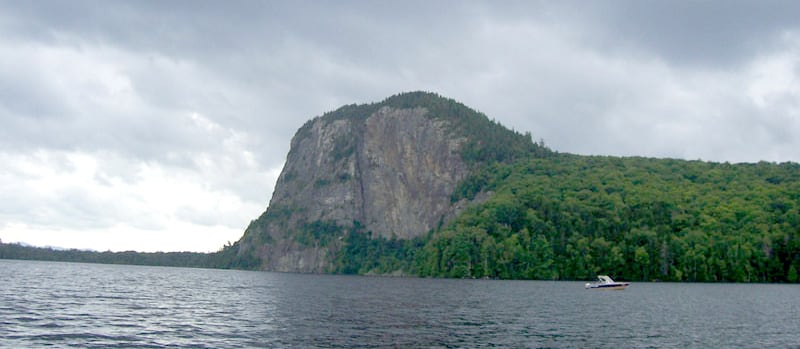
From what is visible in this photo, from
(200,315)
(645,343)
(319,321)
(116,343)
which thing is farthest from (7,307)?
(645,343)

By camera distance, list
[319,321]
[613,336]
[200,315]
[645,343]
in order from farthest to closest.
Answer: [200,315] → [319,321] → [613,336] → [645,343]

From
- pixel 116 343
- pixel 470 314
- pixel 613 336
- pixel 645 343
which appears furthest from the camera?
pixel 470 314

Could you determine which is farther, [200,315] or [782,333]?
[200,315]

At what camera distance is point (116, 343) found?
45.6 metres

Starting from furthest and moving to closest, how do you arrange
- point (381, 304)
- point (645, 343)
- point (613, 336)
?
point (381, 304) < point (613, 336) < point (645, 343)

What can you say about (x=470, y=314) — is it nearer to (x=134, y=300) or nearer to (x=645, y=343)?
(x=645, y=343)

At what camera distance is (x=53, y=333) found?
1912 inches

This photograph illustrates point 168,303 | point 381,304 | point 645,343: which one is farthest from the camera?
point 381,304

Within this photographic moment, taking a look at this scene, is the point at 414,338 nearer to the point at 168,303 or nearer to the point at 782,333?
the point at 782,333

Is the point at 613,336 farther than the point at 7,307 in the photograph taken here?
No

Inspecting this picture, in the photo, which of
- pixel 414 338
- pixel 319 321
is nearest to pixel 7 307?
pixel 319 321

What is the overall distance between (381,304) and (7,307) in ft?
145

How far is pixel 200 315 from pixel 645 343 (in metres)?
44.4

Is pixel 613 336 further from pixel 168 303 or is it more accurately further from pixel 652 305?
pixel 168 303
